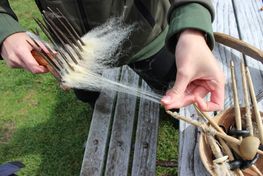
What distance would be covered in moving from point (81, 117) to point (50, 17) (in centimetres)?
116

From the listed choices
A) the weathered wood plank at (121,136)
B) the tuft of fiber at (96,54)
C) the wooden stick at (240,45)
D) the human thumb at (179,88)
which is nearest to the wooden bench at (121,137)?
the weathered wood plank at (121,136)

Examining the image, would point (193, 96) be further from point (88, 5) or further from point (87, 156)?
point (87, 156)

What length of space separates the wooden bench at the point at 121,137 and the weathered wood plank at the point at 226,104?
36 centimetres

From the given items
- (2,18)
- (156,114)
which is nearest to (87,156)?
(156,114)

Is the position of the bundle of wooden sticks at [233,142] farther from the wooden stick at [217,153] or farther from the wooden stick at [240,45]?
the wooden stick at [240,45]

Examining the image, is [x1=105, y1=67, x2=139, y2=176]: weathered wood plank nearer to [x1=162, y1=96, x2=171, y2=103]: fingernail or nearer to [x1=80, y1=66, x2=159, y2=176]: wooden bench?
[x1=80, y1=66, x2=159, y2=176]: wooden bench

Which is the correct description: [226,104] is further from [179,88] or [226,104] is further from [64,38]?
[64,38]

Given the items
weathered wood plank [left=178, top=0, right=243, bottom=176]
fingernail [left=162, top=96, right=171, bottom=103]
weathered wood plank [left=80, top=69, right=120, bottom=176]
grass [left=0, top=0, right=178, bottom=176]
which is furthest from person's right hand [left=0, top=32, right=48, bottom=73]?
grass [left=0, top=0, right=178, bottom=176]

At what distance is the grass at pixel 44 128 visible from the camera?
2221 millimetres

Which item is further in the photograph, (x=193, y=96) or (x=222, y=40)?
(x=222, y=40)

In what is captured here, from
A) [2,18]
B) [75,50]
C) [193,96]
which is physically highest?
[2,18]

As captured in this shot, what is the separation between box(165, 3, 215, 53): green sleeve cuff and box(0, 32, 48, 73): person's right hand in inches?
15.8

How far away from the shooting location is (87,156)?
1.68 metres

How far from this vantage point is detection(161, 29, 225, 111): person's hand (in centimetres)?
98
